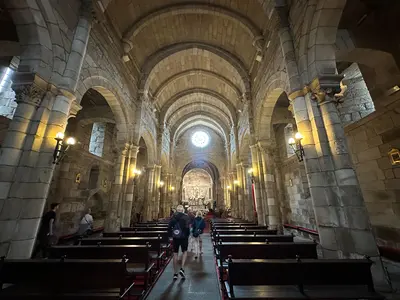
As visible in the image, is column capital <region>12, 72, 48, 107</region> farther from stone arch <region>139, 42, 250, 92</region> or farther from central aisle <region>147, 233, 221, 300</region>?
stone arch <region>139, 42, 250, 92</region>

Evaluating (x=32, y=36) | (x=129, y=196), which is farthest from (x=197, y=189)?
(x=32, y=36)

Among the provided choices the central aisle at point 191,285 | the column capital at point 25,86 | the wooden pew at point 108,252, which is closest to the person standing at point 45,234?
the wooden pew at point 108,252

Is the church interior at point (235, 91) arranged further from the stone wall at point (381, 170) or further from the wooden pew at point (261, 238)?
the wooden pew at point (261, 238)

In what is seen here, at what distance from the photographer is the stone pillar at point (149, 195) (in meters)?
12.3

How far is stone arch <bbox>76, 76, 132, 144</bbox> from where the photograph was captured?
5597 millimetres

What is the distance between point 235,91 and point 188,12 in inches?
212

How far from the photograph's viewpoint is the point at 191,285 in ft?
12.3

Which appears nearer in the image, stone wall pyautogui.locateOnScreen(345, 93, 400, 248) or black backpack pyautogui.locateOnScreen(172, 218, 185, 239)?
black backpack pyautogui.locateOnScreen(172, 218, 185, 239)

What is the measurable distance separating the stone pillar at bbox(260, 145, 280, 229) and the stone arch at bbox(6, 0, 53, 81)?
8624 millimetres

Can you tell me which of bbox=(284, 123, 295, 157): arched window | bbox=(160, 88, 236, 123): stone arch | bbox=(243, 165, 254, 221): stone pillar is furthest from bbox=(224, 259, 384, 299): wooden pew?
bbox=(160, 88, 236, 123): stone arch

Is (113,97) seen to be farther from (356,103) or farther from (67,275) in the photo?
(356,103)

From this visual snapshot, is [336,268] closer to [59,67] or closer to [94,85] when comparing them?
[59,67]

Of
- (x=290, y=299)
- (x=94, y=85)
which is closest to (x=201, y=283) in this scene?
(x=290, y=299)

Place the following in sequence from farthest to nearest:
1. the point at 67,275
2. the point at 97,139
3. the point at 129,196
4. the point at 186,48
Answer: the point at 97,139 < the point at 186,48 < the point at 129,196 < the point at 67,275
